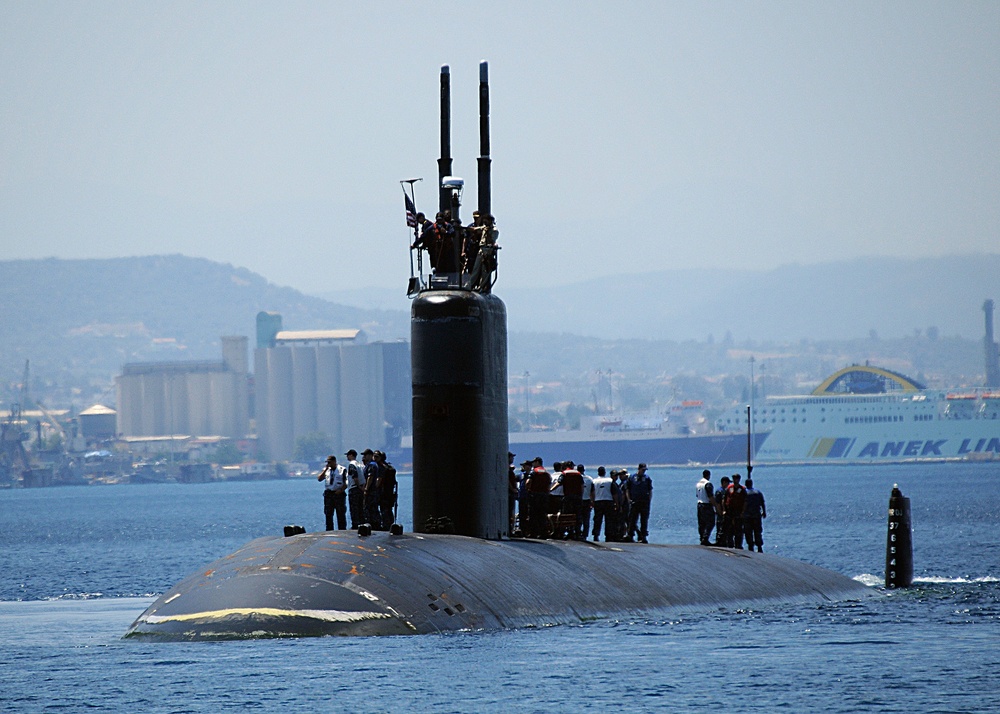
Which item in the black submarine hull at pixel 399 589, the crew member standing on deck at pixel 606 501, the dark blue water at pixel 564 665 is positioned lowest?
the dark blue water at pixel 564 665

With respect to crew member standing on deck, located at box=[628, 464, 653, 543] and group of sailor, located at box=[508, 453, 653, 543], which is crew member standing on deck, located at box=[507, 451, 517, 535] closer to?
group of sailor, located at box=[508, 453, 653, 543]

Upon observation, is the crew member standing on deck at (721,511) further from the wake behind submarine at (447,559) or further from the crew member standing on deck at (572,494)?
the wake behind submarine at (447,559)

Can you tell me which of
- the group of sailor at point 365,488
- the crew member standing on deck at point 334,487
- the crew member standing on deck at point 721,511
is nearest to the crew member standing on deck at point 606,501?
the crew member standing on deck at point 721,511

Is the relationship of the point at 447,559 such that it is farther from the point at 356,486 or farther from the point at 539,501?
the point at 539,501

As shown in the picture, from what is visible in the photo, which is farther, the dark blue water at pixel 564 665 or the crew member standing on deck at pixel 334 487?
the crew member standing on deck at pixel 334 487

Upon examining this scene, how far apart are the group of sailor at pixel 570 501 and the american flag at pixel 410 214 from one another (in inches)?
165

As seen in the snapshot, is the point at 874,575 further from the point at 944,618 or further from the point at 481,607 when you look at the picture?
the point at 481,607

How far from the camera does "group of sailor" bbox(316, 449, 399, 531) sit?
25.4m

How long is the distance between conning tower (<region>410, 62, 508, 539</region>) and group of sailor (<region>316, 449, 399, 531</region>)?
2508 mm

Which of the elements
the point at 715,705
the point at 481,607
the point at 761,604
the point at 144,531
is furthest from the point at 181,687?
the point at 144,531

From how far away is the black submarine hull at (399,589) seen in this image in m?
19.6

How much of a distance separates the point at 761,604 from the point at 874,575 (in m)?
14.7

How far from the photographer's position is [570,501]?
27828mm

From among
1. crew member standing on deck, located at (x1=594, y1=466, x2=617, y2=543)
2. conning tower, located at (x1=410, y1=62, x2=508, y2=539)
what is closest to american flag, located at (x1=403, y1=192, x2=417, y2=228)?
conning tower, located at (x1=410, y1=62, x2=508, y2=539)
